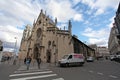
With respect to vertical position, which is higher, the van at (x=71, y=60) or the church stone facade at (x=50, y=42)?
the church stone facade at (x=50, y=42)

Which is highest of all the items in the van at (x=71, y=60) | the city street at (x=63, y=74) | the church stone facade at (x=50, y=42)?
the church stone facade at (x=50, y=42)

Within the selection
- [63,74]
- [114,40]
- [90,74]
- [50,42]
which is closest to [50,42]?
Answer: [50,42]

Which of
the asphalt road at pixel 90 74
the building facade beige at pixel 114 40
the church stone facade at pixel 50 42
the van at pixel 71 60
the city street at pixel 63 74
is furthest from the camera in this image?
the building facade beige at pixel 114 40

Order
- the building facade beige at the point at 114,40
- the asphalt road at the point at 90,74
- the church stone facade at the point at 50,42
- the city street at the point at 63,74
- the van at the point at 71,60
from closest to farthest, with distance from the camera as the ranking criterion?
the city street at the point at 63,74 < the asphalt road at the point at 90,74 < the van at the point at 71,60 < the church stone facade at the point at 50,42 < the building facade beige at the point at 114,40

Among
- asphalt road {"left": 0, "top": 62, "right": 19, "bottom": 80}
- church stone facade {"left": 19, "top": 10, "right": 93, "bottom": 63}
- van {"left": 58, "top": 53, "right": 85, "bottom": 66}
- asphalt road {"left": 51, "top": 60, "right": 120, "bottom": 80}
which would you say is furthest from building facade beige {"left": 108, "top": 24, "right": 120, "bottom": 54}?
asphalt road {"left": 0, "top": 62, "right": 19, "bottom": 80}

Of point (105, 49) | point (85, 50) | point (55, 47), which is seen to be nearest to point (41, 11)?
point (55, 47)

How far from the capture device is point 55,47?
155 feet

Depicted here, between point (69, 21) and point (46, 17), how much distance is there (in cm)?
916

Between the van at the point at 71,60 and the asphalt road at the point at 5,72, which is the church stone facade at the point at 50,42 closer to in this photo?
the van at the point at 71,60

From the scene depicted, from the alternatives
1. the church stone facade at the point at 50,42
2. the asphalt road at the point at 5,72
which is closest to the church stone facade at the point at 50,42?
the church stone facade at the point at 50,42

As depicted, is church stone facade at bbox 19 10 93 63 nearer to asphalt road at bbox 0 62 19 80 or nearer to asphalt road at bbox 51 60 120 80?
asphalt road at bbox 0 62 19 80

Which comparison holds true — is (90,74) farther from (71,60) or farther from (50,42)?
(50,42)

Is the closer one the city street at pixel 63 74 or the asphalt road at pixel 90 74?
the city street at pixel 63 74

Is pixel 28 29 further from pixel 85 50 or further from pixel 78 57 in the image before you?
pixel 78 57
